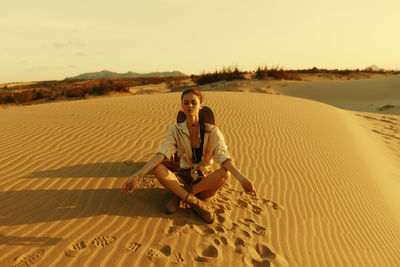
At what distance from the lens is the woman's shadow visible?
123 inches

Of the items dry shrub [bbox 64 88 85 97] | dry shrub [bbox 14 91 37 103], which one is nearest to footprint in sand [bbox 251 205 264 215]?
dry shrub [bbox 64 88 85 97]

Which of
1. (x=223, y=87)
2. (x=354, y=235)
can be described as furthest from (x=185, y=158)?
(x=223, y=87)

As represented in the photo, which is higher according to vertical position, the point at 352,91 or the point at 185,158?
the point at 185,158

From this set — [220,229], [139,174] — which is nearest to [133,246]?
[139,174]

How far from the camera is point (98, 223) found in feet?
9.96

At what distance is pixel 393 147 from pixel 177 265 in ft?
26.4

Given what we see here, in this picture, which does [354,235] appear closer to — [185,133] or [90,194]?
[185,133]

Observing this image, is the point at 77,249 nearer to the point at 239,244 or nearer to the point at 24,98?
the point at 239,244

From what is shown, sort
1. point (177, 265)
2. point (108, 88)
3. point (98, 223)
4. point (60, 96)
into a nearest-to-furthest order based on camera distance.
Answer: point (177, 265) < point (98, 223) < point (60, 96) < point (108, 88)

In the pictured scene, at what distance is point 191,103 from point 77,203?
1.84m

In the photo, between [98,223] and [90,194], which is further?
[90,194]

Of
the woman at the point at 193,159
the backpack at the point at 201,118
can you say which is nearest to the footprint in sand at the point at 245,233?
the woman at the point at 193,159

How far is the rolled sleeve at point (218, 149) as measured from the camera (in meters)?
3.06

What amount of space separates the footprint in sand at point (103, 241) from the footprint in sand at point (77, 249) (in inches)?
3.5
